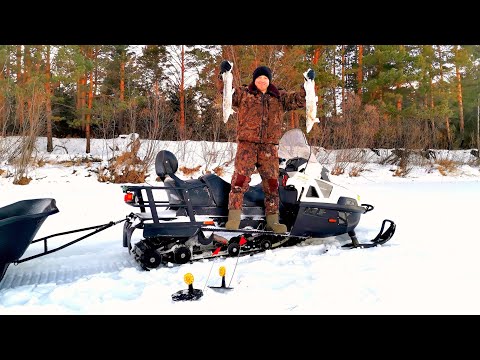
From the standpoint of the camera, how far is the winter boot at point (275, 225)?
415cm

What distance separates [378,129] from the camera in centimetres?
1655

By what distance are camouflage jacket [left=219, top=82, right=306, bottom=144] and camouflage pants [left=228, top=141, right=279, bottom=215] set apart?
7cm

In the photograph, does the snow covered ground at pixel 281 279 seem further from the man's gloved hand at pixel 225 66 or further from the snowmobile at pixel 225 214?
the man's gloved hand at pixel 225 66

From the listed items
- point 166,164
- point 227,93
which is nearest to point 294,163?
point 227,93

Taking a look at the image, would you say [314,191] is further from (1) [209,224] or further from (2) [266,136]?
(1) [209,224]

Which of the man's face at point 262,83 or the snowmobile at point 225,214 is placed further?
the man's face at point 262,83

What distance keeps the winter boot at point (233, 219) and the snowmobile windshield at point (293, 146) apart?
0.93 meters

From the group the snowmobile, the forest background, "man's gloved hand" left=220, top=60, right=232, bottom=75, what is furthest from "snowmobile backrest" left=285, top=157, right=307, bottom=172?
the forest background

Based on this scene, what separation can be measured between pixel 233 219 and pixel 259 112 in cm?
102

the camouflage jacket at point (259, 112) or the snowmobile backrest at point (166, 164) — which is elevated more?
the camouflage jacket at point (259, 112)

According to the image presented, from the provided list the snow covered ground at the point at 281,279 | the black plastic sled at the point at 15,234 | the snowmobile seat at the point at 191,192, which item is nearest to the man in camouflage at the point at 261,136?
the snowmobile seat at the point at 191,192

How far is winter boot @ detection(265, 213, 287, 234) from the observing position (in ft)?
13.6

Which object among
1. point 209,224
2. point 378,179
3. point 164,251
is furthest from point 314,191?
point 378,179

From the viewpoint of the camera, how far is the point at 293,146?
4660 millimetres
